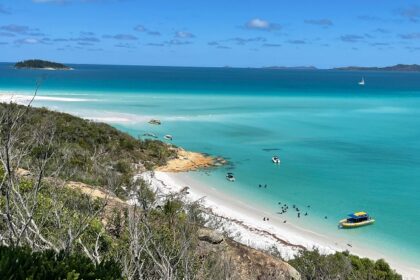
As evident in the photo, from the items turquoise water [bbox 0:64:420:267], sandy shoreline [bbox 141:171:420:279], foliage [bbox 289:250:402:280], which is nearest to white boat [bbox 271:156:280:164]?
turquoise water [bbox 0:64:420:267]

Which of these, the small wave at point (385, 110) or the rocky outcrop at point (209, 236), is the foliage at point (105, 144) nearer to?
the rocky outcrop at point (209, 236)

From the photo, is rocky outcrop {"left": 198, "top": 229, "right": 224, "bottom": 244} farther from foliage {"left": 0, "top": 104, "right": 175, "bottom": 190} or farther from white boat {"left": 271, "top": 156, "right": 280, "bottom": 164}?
white boat {"left": 271, "top": 156, "right": 280, "bottom": 164}

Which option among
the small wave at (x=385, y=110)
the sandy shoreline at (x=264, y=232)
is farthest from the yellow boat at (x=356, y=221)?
the small wave at (x=385, y=110)

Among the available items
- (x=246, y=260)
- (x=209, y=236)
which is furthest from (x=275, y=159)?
(x=209, y=236)

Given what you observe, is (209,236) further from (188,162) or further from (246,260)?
(188,162)

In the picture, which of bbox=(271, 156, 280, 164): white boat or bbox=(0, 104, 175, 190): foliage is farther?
bbox=(271, 156, 280, 164): white boat

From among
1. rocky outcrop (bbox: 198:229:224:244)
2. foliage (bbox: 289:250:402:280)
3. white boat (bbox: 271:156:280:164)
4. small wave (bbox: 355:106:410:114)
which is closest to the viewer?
rocky outcrop (bbox: 198:229:224:244)

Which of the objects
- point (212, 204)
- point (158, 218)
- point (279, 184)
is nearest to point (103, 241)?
point (158, 218)
